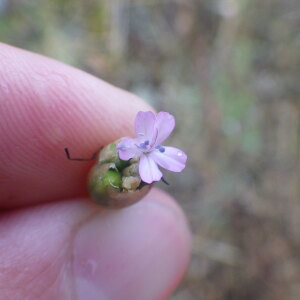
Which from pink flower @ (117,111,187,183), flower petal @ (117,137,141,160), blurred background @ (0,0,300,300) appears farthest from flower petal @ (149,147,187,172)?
blurred background @ (0,0,300,300)

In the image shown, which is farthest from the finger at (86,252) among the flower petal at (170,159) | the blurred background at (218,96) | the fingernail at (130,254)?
the blurred background at (218,96)

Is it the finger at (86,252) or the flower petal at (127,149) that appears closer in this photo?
the flower petal at (127,149)

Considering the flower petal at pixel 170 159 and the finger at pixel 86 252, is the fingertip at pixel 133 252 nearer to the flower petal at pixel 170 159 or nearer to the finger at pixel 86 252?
the finger at pixel 86 252

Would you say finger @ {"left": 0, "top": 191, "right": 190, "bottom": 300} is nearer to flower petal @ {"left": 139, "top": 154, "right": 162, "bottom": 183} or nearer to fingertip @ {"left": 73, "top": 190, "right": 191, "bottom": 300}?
fingertip @ {"left": 73, "top": 190, "right": 191, "bottom": 300}

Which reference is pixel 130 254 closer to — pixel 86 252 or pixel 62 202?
pixel 86 252

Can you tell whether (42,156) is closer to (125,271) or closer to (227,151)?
(125,271)

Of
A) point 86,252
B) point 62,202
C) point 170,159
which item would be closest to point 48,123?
point 62,202

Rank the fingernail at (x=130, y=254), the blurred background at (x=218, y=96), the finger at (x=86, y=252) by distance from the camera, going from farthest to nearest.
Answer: the blurred background at (x=218, y=96)
the fingernail at (x=130, y=254)
the finger at (x=86, y=252)
